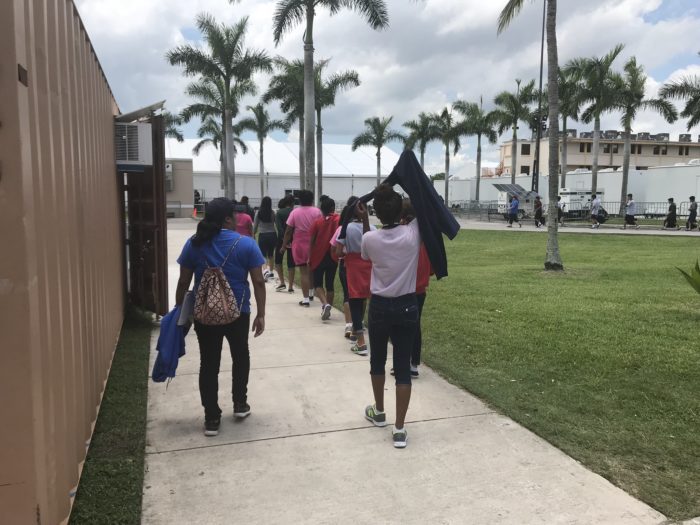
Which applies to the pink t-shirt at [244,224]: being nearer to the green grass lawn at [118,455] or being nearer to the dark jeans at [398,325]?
the green grass lawn at [118,455]

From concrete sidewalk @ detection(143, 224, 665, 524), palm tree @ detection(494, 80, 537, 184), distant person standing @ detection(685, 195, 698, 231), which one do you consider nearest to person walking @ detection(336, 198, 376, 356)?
concrete sidewalk @ detection(143, 224, 665, 524)

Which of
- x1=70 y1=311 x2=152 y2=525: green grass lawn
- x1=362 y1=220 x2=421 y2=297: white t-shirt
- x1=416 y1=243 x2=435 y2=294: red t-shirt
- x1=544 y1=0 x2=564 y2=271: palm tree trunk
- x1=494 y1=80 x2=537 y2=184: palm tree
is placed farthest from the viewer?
x1=494 y1=80 x2=537 y2=184: palm tree

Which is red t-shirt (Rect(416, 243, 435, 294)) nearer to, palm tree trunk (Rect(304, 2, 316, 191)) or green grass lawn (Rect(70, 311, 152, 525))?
green grass lawn (Rect(70, 311, 152, 525))

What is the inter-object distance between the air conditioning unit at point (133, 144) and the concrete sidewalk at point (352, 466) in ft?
8.88

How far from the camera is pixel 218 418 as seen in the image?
416 cm

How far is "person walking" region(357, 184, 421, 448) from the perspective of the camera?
386cm

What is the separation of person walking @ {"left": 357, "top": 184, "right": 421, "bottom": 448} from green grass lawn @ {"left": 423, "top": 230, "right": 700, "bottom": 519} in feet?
3.56

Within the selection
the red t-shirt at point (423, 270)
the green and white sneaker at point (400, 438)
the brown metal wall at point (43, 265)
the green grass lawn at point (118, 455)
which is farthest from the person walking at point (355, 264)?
the brown metal wall at point (43, 265)

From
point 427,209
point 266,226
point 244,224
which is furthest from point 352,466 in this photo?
point 266,226

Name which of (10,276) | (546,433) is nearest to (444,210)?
(546,433)

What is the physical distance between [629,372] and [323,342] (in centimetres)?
321

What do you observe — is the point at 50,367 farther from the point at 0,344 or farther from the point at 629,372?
the point at 629,372

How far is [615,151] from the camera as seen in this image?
71.1 metres

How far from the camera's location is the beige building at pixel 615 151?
68.1m
